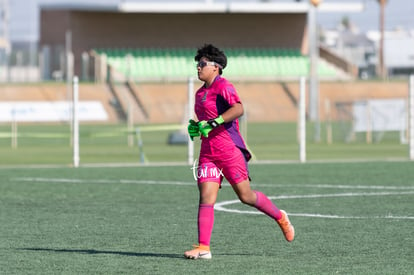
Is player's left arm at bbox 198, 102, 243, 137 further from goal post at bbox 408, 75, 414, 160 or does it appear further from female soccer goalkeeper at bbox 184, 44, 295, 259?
goal post at bbox 408, 75, 414, 160

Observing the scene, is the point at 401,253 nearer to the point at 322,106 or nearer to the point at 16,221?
the point at 16,221

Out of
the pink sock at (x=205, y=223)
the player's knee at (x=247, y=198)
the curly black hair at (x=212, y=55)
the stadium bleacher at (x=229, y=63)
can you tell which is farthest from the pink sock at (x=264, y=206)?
the stadium bleacher at (x=229, y=63)

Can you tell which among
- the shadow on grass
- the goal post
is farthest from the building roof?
the shadow on grass

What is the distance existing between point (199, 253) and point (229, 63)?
5870cm

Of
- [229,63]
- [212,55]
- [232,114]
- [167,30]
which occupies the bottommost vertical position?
[232,114]

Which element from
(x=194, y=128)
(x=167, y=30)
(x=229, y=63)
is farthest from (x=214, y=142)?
(x=167, y=30)

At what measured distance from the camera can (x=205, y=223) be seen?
10797mm

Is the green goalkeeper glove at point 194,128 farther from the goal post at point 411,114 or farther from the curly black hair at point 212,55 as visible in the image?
the goal post at point 411,114

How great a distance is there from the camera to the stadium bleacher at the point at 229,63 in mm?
67062

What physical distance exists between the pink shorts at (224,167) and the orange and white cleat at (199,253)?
64 cm

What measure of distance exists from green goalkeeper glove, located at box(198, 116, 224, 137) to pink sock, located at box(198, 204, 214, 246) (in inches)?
27.5

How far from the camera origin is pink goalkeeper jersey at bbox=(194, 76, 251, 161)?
10.9 m

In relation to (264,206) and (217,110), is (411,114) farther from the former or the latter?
(217,110)

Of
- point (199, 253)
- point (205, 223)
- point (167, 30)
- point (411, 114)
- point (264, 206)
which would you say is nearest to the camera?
point (199, 253)
